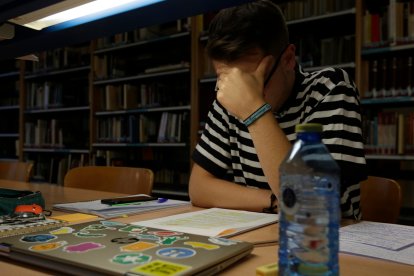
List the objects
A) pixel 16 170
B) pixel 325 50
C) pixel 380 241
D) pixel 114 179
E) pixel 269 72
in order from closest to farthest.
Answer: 1. pixel 380 241
2. pixel 269 72
3. pixel 114 179
4. pixel 16 170
5. pixel 325 50

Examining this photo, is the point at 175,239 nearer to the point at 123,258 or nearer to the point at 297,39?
the point at 123,258

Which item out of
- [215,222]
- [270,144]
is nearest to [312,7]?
[270,144]

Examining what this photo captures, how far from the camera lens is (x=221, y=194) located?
3.68 ft

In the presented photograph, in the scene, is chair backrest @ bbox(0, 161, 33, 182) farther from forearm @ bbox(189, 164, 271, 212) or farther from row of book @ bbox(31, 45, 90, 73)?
row of book @ bbox(31, 45, 90, 73)

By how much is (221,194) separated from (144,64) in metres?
2.99

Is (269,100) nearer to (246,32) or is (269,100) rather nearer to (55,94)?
(246,32)

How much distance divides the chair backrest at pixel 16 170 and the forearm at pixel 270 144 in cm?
160

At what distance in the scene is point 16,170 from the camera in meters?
2.26

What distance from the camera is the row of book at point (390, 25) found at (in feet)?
7.60

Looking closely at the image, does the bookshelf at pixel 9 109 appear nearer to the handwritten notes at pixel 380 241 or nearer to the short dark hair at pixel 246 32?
the short dark hair at pixel 246 32

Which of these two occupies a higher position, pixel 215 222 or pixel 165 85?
pixel 165 85

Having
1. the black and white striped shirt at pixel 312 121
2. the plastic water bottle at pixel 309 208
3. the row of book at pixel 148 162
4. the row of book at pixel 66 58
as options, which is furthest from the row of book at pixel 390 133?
the row of book at pixel 66 58

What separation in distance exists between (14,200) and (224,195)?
21.2 inches

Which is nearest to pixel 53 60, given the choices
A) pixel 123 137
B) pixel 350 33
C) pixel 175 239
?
pixel 123 137
